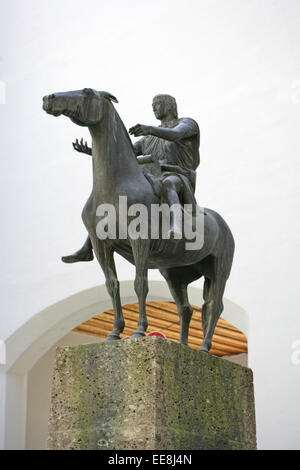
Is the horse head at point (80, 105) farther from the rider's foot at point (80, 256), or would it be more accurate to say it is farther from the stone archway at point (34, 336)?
the stone archway at point (34, 336)

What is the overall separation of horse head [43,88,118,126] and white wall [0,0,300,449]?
384 cm

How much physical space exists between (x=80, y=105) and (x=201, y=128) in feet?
14.1

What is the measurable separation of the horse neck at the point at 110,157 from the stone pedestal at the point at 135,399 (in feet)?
3.12

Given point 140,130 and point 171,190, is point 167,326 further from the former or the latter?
point 140,130

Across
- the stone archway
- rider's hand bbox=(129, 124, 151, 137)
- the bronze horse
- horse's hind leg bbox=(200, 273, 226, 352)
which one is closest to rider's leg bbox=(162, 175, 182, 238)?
the bronze horse

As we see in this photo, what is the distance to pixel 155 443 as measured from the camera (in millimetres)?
3787

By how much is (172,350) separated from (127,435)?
0.53 m

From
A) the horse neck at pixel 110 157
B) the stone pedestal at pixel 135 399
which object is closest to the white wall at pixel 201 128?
the stone pedestal at pixel 135 399

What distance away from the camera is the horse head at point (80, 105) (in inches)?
167

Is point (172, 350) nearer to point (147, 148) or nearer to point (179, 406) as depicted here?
point (179, 406)

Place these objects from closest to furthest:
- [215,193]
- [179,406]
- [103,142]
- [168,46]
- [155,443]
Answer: [155,443] < [179,406] < [103,142] < [215,193] < [168,46]

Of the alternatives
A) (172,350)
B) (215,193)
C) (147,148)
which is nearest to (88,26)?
(215,193)

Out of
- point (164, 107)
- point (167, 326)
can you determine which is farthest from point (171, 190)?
point (167, 326)

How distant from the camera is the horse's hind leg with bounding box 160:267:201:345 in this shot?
195 inches
